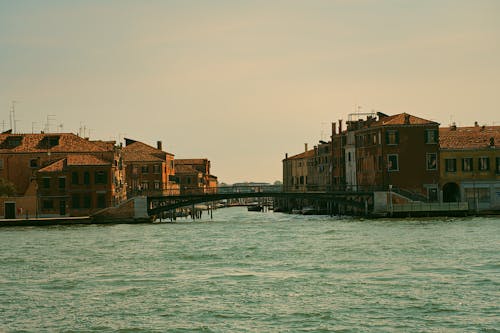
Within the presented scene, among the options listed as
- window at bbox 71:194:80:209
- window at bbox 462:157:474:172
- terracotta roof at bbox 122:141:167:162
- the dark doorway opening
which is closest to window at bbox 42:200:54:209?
window at bbox 71:194:80:209

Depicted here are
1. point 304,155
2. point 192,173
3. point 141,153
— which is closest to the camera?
point 141,153

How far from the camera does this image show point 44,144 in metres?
93.8

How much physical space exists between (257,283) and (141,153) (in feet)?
280

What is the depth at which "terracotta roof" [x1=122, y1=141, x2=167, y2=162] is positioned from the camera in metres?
118

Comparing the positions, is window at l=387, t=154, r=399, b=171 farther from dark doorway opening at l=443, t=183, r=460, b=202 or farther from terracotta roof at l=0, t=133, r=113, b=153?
terracotta roof at l=0, t=133, r=113, b=153

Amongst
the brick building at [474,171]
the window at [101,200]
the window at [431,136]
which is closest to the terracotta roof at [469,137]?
the brick building at [474,171]

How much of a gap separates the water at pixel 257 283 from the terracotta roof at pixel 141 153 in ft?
188

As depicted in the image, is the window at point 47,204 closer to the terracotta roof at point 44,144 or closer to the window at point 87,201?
the window at point 87,201

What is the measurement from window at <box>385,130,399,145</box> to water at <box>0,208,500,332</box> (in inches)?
1034

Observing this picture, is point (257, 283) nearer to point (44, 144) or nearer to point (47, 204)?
point (47, 204)

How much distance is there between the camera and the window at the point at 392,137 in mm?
86875

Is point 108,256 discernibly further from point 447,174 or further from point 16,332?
point 447,174

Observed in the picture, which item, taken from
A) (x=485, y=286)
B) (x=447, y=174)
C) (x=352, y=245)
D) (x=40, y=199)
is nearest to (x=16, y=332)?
(x=485, y=286)

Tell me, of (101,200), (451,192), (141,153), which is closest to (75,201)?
(101,200)
